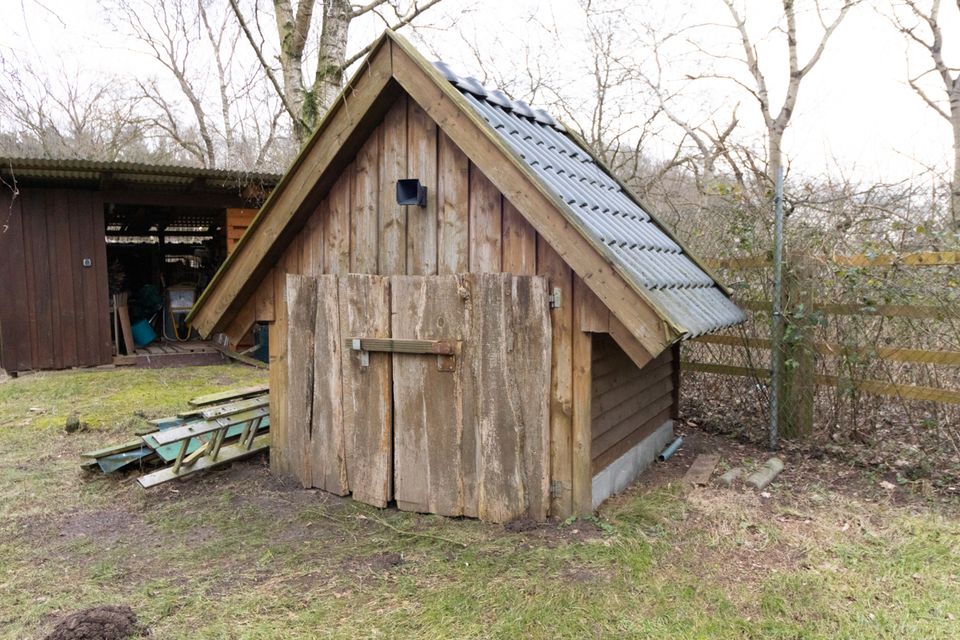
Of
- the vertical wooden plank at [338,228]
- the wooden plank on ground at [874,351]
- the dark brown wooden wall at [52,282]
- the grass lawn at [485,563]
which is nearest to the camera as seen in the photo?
the grass lawn at [485,563]

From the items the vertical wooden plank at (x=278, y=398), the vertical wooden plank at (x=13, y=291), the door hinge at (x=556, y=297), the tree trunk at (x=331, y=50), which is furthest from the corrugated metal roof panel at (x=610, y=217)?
the vertical wooden plank at (x=13, y=291)

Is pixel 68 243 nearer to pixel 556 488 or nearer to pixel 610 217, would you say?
pixel 610 217

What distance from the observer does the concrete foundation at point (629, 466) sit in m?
4.48

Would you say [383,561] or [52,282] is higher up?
[52,282]

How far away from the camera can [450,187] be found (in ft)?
14.5

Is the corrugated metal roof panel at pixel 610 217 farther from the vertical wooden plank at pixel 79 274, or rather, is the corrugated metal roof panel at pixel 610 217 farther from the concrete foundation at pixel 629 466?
the vertical wooden plank at pixel 79 274

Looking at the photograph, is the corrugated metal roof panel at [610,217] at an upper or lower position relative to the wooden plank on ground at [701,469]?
upper

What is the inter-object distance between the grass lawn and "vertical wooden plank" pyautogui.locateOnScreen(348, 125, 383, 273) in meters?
1.80

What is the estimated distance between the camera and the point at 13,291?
10406 millimetres

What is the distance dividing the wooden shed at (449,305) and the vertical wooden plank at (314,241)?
15 mm

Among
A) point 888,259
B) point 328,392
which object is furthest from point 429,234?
point 888,259

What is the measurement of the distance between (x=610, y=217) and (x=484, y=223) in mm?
1028

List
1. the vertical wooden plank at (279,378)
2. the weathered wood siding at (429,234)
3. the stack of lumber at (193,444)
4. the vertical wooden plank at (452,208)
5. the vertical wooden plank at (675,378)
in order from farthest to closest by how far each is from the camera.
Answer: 1. the vertical wooden plank at (675,378)
2. the stack of lumber at (193,444)
3. the vertical wooden plank at (279,378)
4. the vertical wooden plank at (452,208)
5. the weathered wood siding at (429,234)

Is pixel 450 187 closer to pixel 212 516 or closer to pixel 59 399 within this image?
pixel 212 516
